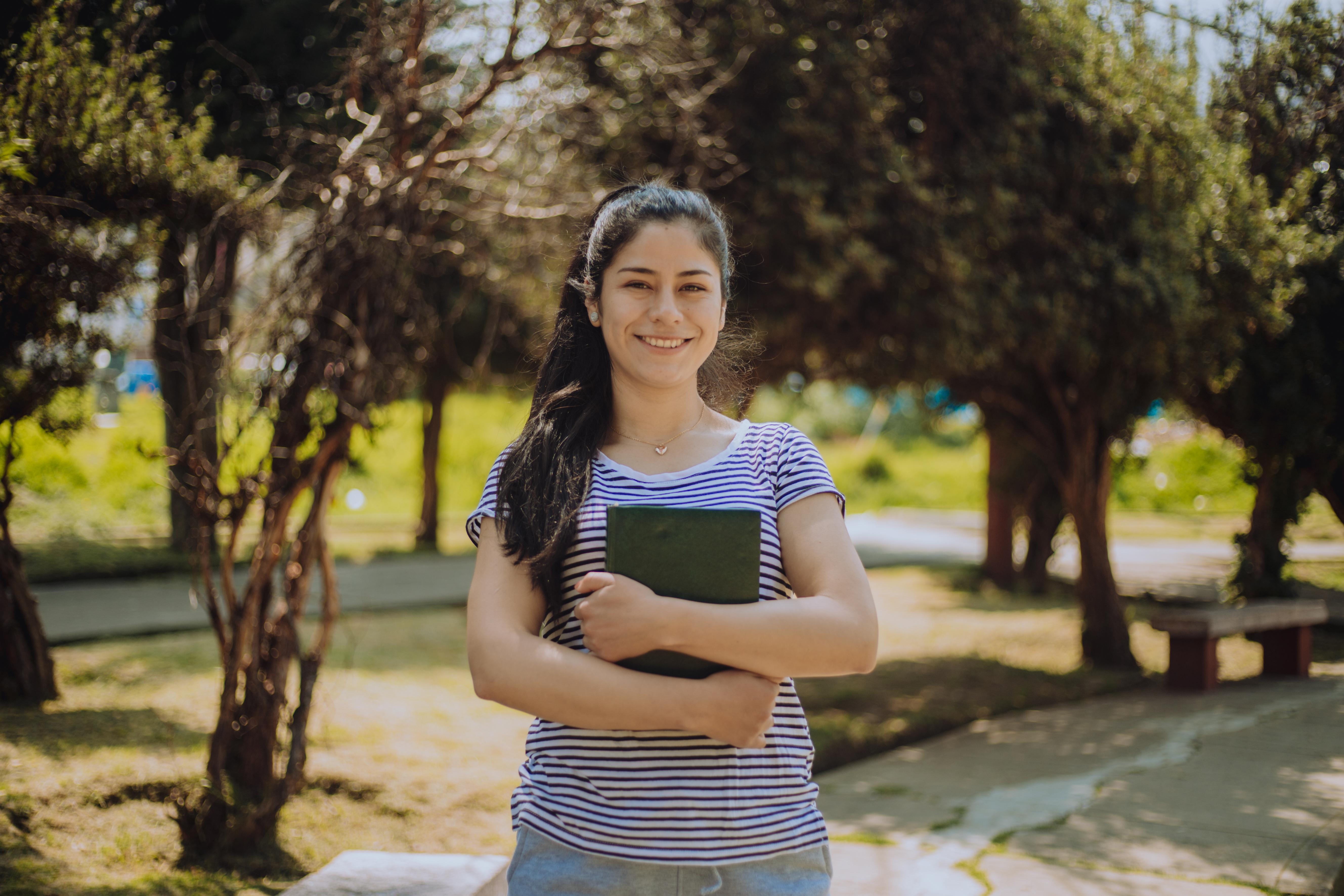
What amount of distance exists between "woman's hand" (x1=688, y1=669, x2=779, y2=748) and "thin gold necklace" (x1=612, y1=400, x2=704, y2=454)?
405 mm

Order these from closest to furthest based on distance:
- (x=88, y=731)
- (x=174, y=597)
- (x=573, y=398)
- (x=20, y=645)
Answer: (x=573, y=398) → (x=88, y=731) → (x=20, y=645) → (x=174, y=597)

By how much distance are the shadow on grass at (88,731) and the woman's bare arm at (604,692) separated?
12.8 ft

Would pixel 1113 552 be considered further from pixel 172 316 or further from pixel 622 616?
pixel 622 616

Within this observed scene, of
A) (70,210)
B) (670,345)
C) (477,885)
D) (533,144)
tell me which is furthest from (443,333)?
(670,345)

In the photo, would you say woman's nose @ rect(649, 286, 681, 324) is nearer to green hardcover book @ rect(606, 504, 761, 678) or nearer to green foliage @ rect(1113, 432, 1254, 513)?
green hardcover book @ rect(606, 504, 761, 678)

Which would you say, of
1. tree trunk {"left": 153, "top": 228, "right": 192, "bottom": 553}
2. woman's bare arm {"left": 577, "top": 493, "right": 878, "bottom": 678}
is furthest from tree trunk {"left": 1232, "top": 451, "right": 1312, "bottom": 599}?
woman's bare arm {"left": 577, "top": 493, "right": 878, "bottom": 678}

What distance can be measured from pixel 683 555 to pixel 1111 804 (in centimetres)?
398

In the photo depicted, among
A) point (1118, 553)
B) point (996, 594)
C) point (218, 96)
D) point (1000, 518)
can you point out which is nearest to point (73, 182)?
point (218, 96)

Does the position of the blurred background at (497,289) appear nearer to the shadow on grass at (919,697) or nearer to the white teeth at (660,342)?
the shadow on grass at (919,697)

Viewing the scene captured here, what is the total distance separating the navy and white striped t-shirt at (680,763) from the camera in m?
1.53

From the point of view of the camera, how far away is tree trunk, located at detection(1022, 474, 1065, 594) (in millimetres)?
11594

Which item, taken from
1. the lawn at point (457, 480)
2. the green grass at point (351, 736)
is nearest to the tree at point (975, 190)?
the lawn at point (457, 480)

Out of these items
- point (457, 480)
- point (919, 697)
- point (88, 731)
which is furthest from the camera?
point (457, 480)

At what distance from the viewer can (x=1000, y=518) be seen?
12.7m
